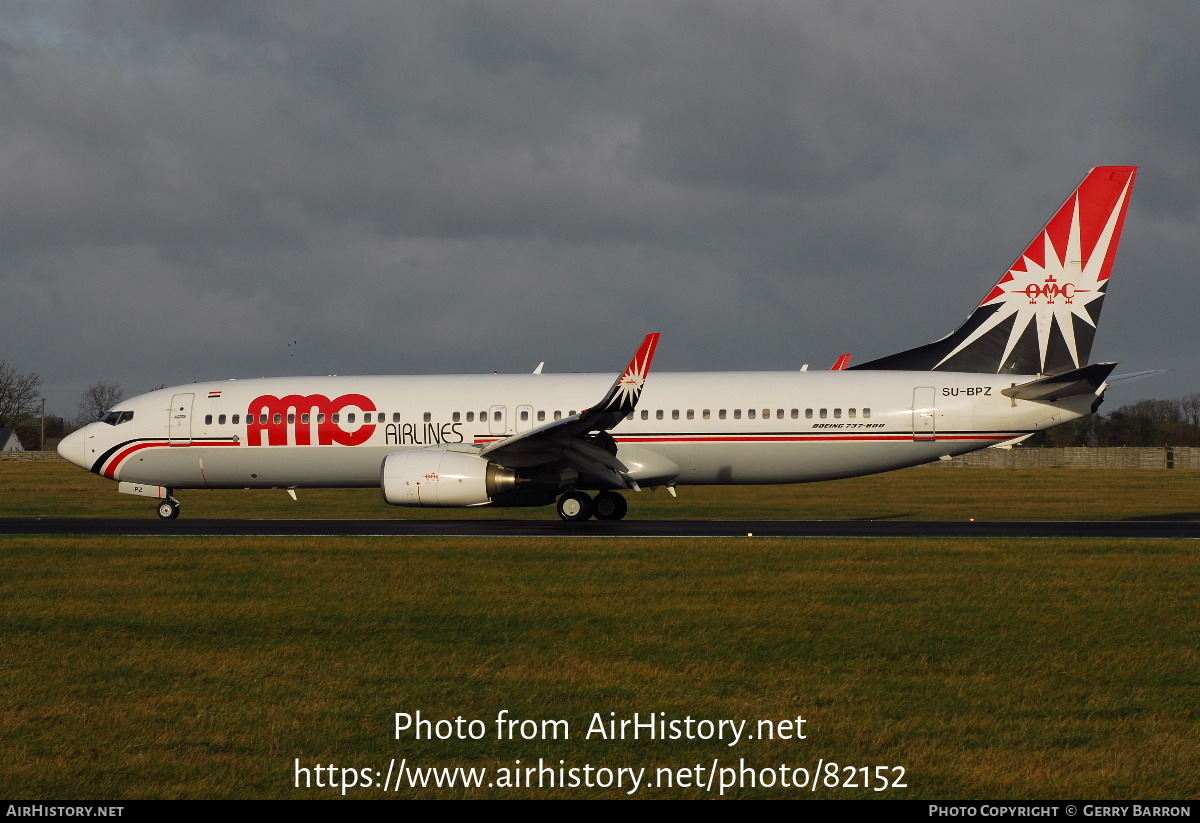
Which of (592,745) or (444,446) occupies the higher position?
(444,446)

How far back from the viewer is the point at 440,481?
23531 mm

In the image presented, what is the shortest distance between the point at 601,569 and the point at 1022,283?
16.0 m

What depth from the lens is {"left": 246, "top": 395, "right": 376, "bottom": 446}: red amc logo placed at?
1096 inches

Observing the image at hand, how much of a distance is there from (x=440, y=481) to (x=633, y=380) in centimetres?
452

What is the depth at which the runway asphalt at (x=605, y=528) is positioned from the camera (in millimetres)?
21938

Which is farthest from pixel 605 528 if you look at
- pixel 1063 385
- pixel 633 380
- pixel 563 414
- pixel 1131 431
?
pixel 1131 431

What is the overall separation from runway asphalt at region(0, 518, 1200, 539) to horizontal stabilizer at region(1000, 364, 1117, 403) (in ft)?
9.21

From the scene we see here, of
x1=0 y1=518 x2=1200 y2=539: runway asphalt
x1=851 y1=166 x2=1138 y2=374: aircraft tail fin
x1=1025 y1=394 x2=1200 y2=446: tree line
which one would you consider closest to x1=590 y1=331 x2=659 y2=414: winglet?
x1=0 y1=518 x2=1200 y2=539: runway asphalt

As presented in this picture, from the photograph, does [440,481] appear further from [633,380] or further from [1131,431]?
[1131,431]

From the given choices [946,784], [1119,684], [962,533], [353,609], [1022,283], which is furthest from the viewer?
[1022,283]

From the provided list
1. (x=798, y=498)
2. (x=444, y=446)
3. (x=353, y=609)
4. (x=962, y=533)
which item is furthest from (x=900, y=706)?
(x=798, y=498)

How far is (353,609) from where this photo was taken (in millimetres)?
12320

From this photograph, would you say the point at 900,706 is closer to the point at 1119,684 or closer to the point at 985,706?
the point at 985,706

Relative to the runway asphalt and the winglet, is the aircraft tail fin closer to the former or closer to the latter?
the runway asphalt
